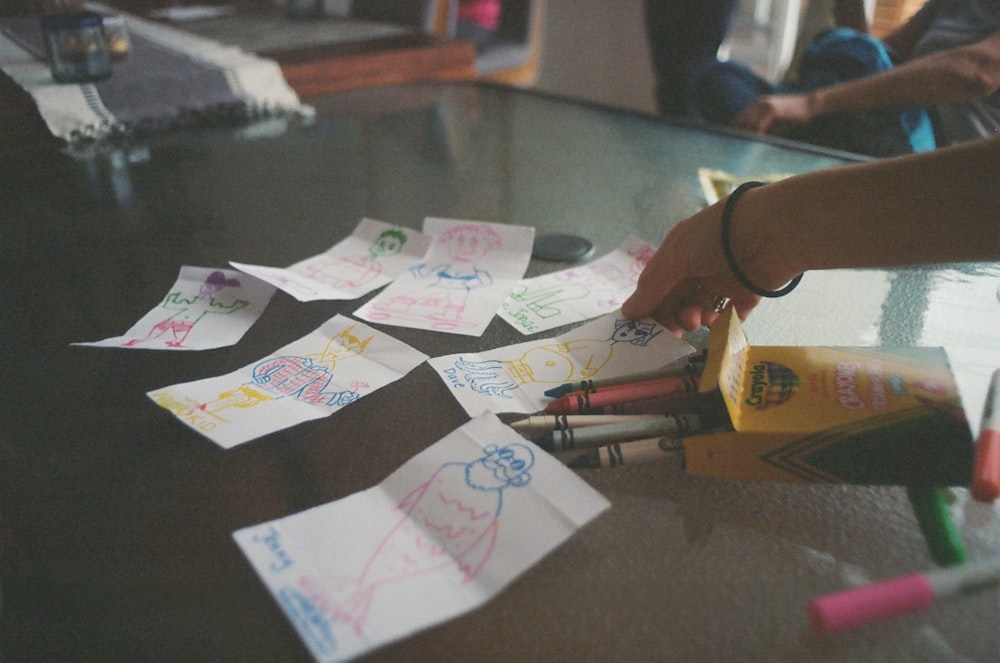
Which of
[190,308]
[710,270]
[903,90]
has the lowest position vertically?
[190,308]

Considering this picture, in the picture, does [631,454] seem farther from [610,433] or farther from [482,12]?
[482,12]

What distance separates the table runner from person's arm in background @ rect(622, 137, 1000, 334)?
89 cm

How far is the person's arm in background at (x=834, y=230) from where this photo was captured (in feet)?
1.75

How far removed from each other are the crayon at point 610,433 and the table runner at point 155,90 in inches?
39.2

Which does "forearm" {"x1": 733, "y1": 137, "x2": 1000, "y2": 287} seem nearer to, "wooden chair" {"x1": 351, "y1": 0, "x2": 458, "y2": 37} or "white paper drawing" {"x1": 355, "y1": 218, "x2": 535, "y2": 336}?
"white paper drawing" {"x1": 355, "y1": 218, "x2": 535, "y2": 336}

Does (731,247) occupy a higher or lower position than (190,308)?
higher

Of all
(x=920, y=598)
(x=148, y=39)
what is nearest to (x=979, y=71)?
(x=920, y=598)

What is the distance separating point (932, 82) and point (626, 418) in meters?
0.90

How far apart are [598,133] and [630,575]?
3.13 feet

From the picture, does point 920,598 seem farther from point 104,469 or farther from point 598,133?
point 598,133

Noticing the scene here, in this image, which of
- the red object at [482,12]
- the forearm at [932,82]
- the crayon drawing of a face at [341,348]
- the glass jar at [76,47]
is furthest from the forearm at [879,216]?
the red object at [482,12]

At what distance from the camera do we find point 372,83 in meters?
1.52

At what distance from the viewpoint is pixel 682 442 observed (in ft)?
1.72

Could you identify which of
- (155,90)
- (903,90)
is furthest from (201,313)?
(903,90)
